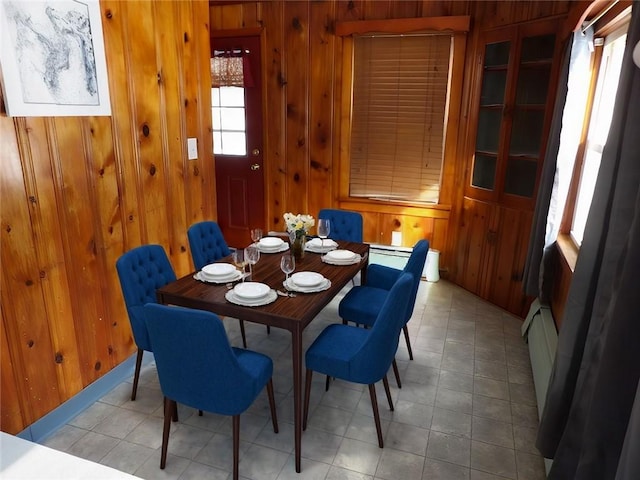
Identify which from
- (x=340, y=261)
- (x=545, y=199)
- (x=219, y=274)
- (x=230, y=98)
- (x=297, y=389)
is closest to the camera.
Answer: (x=297, y=389)

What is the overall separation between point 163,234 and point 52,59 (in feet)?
3.91

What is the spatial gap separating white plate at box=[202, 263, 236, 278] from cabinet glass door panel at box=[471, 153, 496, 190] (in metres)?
2.47

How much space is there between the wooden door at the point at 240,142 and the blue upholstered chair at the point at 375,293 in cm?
208

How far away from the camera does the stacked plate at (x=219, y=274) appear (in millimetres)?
2221

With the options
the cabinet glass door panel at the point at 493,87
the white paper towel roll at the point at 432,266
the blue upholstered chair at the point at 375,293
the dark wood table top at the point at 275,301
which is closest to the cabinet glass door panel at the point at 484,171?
the cabinet glass door panel at the point at 493,87

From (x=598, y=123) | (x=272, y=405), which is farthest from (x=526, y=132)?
(x=272, y=405)

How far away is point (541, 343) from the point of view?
2.61 m

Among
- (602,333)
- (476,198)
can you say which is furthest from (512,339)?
(602,333)

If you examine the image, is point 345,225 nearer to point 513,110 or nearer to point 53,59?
point 513,110

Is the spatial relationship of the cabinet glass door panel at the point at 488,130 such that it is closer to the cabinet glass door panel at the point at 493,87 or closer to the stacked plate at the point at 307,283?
the cabinet glass door panel at the point at 493,87

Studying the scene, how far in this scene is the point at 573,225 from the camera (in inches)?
115

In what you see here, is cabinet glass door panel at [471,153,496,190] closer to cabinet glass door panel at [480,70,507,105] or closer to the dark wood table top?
cabinet glass door panel at [480,70,507,105]

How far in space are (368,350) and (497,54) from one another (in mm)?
2898

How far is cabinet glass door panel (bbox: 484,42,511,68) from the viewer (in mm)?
3439
